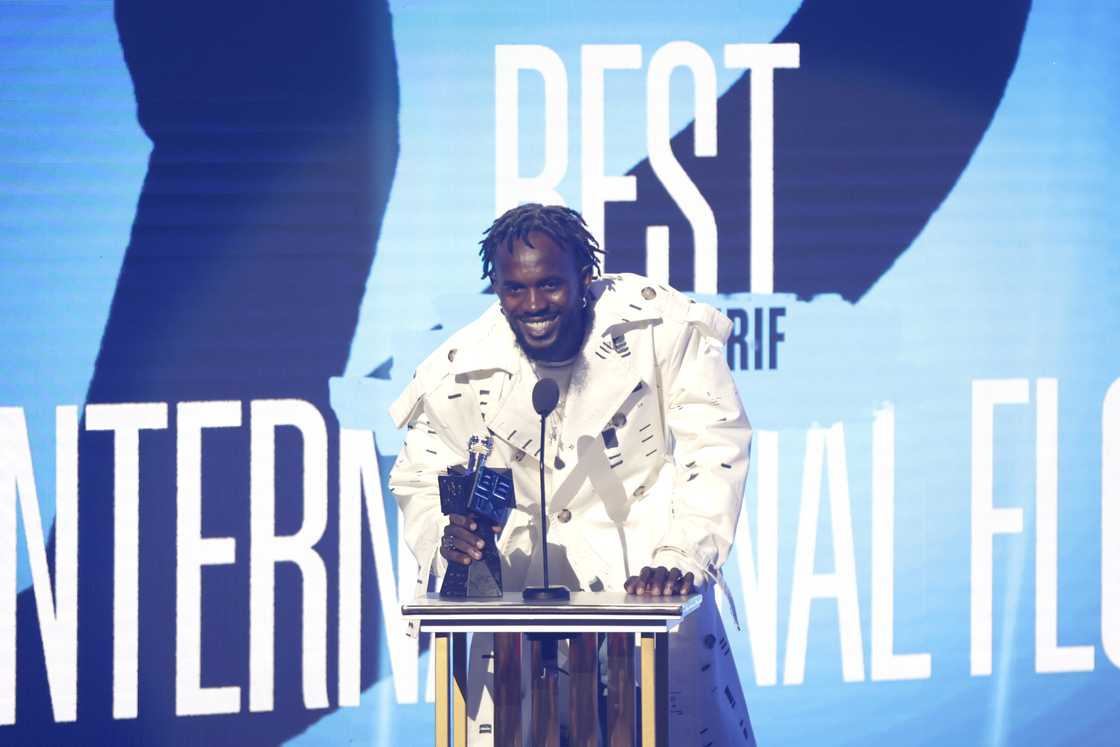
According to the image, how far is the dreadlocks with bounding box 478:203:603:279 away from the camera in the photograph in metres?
3.26

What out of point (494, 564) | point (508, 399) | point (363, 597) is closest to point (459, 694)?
point (494, 564)

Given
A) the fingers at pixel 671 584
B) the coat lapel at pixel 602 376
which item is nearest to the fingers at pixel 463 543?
the fingers at pixel 671 584

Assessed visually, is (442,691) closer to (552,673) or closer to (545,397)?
(552,673)

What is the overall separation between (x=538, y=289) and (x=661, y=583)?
68 centimetres

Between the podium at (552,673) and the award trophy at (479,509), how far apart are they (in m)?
0.05

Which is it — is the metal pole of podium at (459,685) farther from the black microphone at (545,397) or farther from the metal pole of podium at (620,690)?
the black microphone at (545,397)

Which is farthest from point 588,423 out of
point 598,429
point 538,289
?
point 538,289

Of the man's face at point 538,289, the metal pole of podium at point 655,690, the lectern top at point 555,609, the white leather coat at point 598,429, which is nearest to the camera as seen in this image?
the lectern top at point 555,609

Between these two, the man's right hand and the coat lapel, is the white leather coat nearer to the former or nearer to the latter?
the coat lapel

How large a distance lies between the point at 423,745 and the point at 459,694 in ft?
5.85

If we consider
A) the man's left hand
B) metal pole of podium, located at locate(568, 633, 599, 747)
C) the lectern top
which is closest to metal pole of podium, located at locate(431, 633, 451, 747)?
the lectern top

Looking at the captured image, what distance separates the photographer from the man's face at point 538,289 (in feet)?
10.6

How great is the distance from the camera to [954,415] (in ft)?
16.2

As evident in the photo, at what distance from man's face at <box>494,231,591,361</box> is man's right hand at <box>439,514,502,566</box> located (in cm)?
48
